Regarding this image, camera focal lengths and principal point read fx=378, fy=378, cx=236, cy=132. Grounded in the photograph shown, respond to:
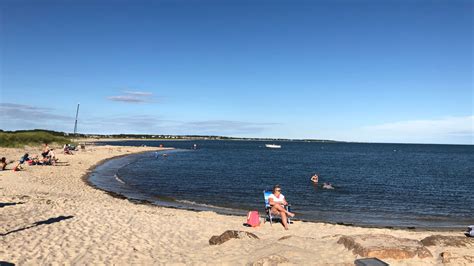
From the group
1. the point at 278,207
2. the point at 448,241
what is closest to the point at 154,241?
the point at 278,207

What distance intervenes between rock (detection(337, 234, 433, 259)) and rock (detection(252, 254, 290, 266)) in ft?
5.73

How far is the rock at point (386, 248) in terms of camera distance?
7.77 m

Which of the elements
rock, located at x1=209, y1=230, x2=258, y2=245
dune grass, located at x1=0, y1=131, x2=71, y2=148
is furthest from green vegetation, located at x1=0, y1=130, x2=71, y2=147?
rock, located at x1=209, y1=230, x2=258, y2=245

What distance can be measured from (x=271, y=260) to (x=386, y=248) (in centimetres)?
248

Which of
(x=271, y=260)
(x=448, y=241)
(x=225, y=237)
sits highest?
(x=448, y=241)

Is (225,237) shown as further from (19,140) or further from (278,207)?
(19,140)

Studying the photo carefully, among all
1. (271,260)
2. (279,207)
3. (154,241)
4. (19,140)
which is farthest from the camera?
(19,140)

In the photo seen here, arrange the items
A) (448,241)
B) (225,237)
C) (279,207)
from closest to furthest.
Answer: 1. (448,241)
2. (225,237)
3. (279,207)

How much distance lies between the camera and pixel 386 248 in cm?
785

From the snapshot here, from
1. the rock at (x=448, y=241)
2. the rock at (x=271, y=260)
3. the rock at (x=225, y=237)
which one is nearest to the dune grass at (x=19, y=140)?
the rock at (x=225, y=237)

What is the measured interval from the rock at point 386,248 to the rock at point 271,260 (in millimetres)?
1748

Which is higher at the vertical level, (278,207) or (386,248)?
(386,248)

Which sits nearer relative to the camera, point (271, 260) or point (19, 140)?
point (271, 260)

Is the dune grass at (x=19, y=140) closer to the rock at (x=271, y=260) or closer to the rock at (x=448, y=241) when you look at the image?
the rock at (x=271, y=260)
